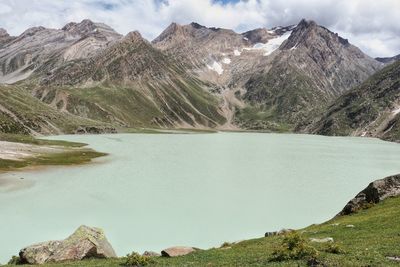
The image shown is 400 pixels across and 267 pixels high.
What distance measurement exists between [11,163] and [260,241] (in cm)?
9050

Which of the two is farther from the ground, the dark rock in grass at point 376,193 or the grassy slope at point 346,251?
the dark rock in grass at point 376,193

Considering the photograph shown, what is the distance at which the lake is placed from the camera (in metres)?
54.1

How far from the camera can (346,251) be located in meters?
26.9

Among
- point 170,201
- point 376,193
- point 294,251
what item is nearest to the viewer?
point 294,251

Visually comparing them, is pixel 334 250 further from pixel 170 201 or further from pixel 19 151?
pixel 19 151

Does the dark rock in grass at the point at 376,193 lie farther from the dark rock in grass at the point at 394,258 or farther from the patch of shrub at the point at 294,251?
the dark rock in grass at the point at 394,258

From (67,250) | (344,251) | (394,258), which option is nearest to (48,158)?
(67,250)

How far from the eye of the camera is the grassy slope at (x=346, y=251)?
967 inches

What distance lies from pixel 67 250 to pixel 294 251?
18.1 m

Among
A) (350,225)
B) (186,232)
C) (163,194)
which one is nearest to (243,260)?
(350,225)

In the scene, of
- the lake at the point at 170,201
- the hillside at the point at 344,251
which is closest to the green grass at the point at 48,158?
the lake at the point at 170,201

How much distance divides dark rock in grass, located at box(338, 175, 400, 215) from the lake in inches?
411

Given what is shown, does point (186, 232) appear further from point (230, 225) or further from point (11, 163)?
point (11, 163)

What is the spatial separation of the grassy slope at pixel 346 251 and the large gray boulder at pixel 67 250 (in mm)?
2146
